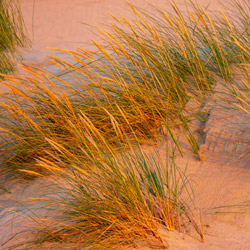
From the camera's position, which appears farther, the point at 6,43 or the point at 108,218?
the point at 6,43

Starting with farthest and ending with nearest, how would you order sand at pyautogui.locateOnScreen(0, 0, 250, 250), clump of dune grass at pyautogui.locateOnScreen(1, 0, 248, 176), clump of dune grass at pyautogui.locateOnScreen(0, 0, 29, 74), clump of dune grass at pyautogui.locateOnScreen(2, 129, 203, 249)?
clump of dune grass at pyautogui.locateOnScreen(0, 0, 29, 74)
clump of dune grass at pyautogui.locateOnScreen(1, 0, 248, 176)
sand at pyautogui.locateOnScreen(0, 0, 250, 250)
clump of dune grass at pyautogui.locateOnScreen(2, 129, 203, 249)

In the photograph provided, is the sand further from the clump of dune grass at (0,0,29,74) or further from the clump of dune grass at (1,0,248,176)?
the clump of dune grass at (0,0,29,74)

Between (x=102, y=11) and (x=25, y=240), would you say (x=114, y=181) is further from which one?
(x=102, y=11)

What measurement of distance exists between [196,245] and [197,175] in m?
0.58

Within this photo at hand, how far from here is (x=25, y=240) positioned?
166cm

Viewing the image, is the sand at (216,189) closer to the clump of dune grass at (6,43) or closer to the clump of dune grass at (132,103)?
the clump of dune grass at (132,103)

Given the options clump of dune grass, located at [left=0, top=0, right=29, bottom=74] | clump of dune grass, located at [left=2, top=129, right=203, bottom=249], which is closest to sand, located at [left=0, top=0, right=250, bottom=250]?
clump of dune grass, located at [left=2, top=129, right=203, bottom=249]

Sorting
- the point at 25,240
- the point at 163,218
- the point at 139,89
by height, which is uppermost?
the point at 139,89

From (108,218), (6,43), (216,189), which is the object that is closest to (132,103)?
(216,189)

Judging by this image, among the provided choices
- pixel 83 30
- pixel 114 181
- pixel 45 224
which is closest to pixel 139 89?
pixel 114 181

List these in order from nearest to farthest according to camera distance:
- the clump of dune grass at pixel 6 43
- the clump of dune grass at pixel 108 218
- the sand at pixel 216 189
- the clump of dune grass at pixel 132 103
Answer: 1. the clump of dune grass at pixel 108 218
2. the sand at pixel 216 189
3. the clump of dune grass at pixel 132 103
4. the clump of dune grass at pixel 6 43

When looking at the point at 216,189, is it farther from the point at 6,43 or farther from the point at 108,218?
the point at 6,43

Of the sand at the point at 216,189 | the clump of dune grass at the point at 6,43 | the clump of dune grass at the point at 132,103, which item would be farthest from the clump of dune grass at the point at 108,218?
the clump of dune grass at the point at 6,43

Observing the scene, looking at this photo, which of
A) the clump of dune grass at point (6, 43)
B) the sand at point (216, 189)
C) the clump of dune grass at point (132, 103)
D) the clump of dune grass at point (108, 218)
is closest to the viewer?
the clump of dune grass at point (108, 218)
